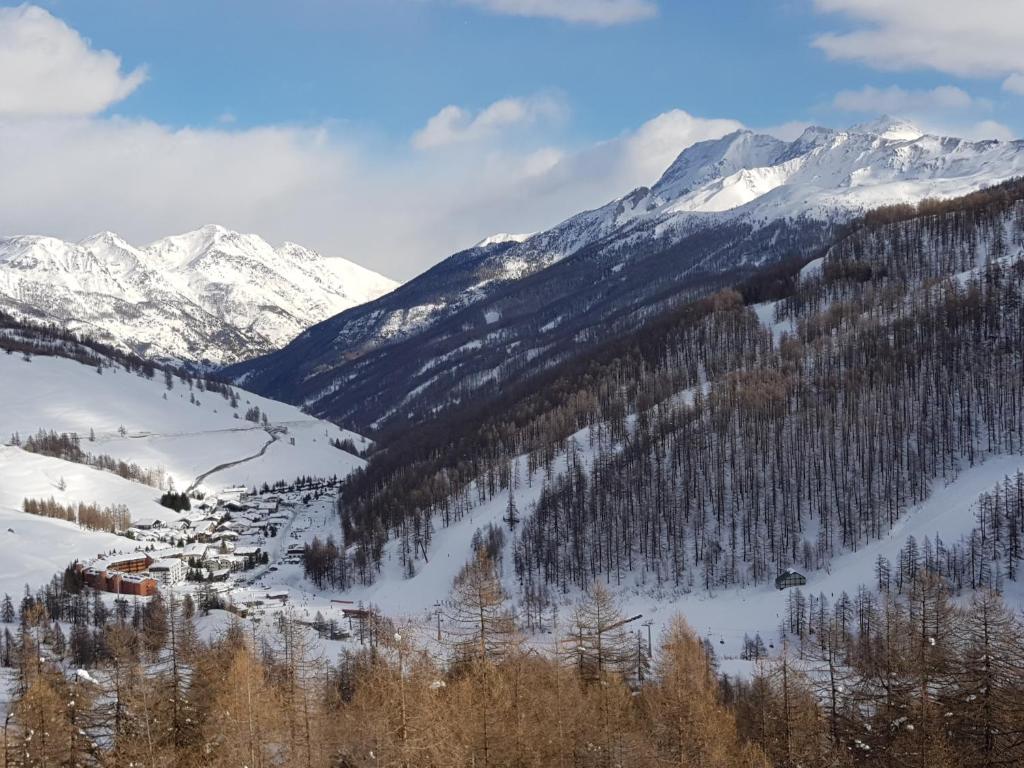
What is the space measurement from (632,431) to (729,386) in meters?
20.1

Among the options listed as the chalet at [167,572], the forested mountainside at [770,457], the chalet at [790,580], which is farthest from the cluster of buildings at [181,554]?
the chalet at [790,580]

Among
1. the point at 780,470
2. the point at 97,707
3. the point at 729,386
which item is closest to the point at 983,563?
the point at 780,470

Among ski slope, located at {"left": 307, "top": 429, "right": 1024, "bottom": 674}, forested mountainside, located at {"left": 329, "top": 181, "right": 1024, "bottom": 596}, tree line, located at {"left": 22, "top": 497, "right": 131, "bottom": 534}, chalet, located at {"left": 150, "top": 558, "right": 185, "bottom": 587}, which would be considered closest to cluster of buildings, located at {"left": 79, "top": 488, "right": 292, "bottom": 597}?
chalet, located at {"left": 150, "top": 558, "right": 185, "bottom": 587}

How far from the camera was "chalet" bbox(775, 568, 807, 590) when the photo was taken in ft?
385

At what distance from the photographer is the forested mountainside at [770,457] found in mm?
132125

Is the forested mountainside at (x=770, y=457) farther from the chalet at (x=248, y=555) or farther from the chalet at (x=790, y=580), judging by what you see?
the chalet at (x=248, y=555)

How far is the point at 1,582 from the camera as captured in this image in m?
133

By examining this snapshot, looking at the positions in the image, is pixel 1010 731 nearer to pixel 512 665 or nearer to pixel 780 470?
pixel 512 665

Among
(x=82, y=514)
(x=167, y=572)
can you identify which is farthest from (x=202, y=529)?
(x=167, y=572)

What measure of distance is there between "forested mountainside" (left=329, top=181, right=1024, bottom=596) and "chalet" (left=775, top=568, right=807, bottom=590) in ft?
19.8

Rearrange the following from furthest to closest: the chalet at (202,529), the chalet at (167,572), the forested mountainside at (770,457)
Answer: the chalet at (202,529)
the chalet at (167,572)
the forested mountainside at (770,457)

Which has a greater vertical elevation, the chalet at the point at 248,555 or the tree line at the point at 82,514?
the tree line at the point at 82,514

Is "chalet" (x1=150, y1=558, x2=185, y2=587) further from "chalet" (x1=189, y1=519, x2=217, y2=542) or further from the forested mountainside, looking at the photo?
"chalet" (x1=189, y1=519, x2=217, y2=542)

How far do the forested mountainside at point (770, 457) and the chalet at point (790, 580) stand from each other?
238 inches
